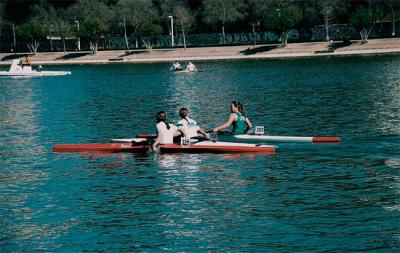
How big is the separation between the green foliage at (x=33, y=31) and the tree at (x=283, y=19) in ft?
161

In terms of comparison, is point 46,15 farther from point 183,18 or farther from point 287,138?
point 287,138

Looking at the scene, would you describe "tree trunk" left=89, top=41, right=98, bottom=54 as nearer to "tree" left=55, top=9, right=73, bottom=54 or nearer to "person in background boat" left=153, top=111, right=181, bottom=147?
"tree" left=55, top=9, right=73, bottom=54

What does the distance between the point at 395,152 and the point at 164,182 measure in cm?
987

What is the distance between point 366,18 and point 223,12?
29.8 m

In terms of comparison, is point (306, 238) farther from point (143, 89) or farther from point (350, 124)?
point (143, 89)

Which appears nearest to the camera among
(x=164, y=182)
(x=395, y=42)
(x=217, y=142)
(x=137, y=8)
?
Answer: (x=164, y=182)

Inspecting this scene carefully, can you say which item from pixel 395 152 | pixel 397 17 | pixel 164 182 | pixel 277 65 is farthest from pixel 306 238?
pixel 397 17

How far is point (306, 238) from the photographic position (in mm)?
22594

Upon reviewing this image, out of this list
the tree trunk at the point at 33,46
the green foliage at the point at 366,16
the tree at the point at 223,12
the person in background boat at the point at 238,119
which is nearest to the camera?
the person in background boat at the point at 238,119

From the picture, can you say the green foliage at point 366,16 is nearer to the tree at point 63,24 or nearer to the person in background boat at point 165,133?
the tree at point 63,24

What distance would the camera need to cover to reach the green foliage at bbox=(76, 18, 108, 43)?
160875 millimetres

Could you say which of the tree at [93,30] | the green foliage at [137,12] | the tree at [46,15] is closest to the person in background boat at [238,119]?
the tree at [93,30]

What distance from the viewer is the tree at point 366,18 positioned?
13550cm

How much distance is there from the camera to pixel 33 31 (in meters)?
172
